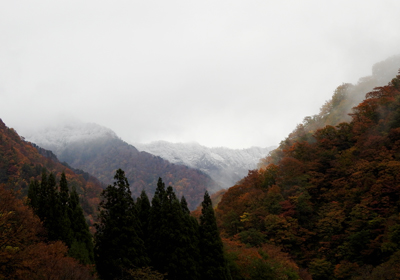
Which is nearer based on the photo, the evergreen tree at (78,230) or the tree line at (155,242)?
the tree line at (155,242)

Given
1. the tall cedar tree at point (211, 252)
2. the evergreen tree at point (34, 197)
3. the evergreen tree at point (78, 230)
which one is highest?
the evergreen tree at point (34, 197)

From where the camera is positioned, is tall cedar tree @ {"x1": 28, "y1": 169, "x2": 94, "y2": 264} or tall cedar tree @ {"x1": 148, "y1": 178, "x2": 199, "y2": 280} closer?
tall cedar tree @ {"x1": 148, "y1": 178, "x2": 199, "y2": 280}

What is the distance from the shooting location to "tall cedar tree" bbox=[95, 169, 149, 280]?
83.5 ft

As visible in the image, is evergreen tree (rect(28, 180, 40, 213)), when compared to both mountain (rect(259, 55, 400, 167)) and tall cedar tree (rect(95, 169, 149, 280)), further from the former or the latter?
mountain (rect(259, 55, 400, 167))

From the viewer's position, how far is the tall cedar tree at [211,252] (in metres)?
29.0

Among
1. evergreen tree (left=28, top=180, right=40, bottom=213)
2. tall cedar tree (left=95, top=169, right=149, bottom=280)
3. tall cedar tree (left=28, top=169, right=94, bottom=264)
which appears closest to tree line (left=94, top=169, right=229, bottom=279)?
tall cedar tree (left=95, top=169, right=149, bottom=280)

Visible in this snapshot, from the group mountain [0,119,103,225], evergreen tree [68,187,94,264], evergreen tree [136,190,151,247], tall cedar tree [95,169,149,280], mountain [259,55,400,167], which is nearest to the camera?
tall cedar tree [95,169,149,280]

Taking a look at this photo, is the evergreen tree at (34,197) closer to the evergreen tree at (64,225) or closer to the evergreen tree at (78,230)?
the evergreen tree at (64,225)

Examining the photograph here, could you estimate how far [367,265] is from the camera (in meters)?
29.9

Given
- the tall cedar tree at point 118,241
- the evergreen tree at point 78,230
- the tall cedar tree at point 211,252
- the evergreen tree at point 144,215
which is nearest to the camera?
the tall cedar tree at point 118,241

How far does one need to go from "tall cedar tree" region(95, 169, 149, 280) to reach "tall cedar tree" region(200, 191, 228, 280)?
6.35 m

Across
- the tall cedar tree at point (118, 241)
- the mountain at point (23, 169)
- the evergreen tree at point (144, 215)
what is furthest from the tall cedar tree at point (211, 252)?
the mountain at point (23, 169)

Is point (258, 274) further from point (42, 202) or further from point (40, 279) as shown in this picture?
point (42, 202)

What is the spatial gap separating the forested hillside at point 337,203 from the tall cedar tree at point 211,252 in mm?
9843
